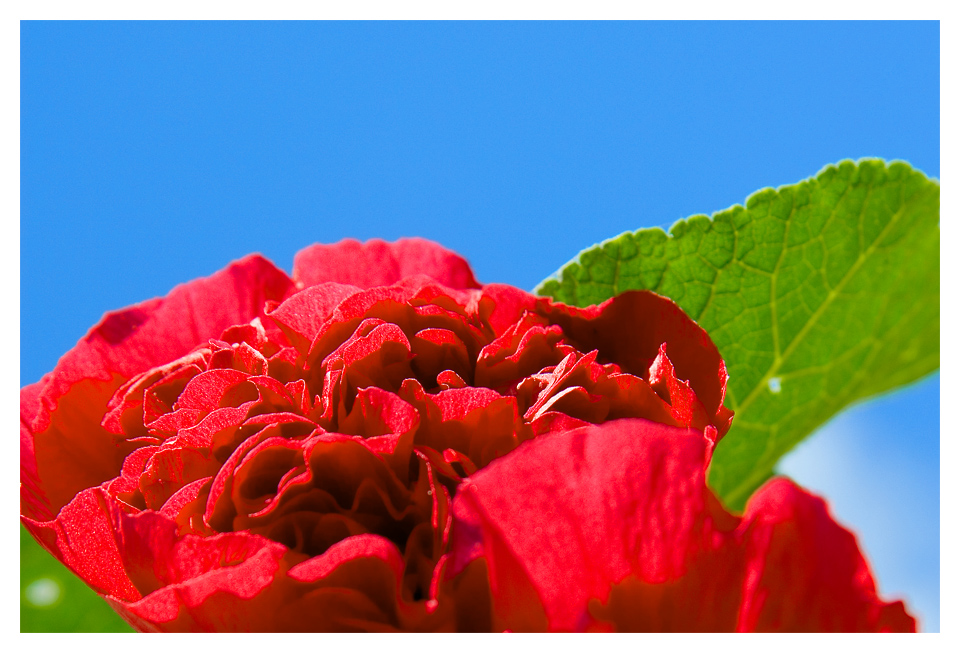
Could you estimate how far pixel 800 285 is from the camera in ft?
1.60

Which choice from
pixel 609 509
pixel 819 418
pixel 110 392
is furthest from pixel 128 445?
pixel 819 418

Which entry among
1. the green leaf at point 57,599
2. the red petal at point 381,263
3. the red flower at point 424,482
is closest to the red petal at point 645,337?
the red flower at point 424,482

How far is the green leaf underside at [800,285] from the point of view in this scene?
46cm

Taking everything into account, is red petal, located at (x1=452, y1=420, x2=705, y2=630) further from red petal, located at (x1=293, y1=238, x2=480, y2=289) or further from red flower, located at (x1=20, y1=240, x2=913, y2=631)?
red petal, located at (x1=293, y1=238, x2=480, y2=289)

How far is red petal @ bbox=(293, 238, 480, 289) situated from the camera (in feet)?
1.42

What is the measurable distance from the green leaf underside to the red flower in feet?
0.42

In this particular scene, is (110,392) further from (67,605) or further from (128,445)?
(67,605)

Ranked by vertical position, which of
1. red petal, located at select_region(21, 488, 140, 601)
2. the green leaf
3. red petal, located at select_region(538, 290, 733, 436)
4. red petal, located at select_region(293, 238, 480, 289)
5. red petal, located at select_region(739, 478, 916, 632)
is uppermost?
red petal, located at select_region(293, 238, 480, 289)

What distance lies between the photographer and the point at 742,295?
0.48m

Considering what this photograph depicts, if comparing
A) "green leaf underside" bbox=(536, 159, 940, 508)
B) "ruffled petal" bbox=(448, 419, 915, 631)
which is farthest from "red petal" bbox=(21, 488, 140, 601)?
"green leaf underside" bbox=(536, 159, 940, 508)

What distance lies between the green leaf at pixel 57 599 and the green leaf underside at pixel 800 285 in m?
0.36

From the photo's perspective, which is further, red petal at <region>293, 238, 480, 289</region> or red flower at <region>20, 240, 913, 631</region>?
red petal at <region>293, 238, 480, 289</region>

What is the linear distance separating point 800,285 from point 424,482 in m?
0.30
